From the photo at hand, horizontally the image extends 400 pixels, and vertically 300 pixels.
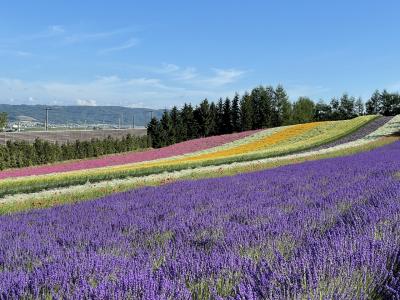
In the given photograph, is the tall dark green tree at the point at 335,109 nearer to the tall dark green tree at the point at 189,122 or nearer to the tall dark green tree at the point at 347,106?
the tall dark green tree at the point at 347,106

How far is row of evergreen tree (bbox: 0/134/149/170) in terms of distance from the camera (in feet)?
138

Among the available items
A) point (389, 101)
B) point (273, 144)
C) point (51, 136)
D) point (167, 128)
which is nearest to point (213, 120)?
point (167, 128)

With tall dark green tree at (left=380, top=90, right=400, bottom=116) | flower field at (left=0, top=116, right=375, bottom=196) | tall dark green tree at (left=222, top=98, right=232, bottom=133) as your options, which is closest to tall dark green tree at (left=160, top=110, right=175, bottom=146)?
tall dark green tree at (left=222, top=98, right=232, bottom=133)

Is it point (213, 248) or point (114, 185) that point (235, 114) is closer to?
point (114, 185)

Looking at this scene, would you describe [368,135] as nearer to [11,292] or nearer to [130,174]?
[130,174]

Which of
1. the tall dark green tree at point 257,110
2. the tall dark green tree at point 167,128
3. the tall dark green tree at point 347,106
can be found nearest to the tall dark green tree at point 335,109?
the tall dark green tree at point 347,106

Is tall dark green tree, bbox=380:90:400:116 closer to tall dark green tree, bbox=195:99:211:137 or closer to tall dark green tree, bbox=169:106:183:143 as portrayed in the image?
tall dark green tree, bbox=195:99:211:137

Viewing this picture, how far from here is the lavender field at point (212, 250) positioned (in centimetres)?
290

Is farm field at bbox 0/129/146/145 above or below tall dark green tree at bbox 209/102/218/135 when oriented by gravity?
below

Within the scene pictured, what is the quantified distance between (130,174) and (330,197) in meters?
15.7

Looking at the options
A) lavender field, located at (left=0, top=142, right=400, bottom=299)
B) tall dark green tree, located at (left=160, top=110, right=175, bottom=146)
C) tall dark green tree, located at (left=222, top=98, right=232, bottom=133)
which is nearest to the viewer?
lavender field, located at (left=0, top=142, right=400, bottom=299)

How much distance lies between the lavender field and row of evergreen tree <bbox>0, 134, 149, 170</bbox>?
36.5 m

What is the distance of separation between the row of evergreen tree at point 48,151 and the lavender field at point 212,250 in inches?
1437

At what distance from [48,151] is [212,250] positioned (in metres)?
44.8
